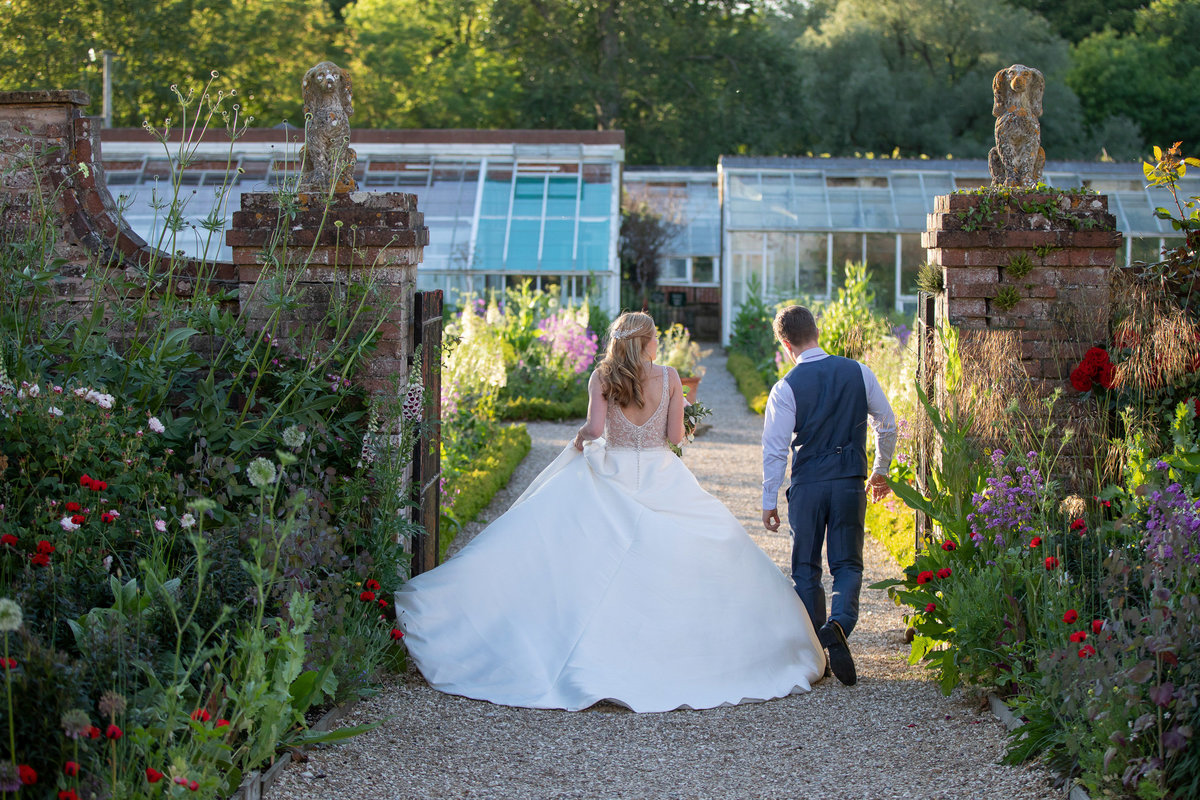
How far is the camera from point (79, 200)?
472 cm

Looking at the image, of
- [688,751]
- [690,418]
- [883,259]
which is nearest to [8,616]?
[688,751]

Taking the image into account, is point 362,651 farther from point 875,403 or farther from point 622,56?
point 622,56

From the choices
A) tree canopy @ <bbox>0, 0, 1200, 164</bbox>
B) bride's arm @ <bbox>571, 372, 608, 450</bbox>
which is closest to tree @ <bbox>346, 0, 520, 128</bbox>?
tree canopy @ <bbox>0, 0, 1200, 164</bbox>

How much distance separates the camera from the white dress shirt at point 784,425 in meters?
4.21

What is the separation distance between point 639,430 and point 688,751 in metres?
1.45

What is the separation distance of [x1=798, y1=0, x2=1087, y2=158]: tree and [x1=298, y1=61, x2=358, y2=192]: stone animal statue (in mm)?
28290

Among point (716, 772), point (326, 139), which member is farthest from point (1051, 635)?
point (326, 139)

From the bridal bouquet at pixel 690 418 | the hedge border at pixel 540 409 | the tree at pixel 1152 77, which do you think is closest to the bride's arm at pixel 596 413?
the bridal bouquet at pixel 690 418

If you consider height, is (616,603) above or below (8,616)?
below

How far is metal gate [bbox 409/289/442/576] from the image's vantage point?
4.66 m

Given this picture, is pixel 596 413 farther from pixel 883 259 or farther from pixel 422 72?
pixel 422 72

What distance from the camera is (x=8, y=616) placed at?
2.09 metres

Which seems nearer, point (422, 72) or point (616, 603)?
point (616, 603)

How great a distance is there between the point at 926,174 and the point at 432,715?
2022 centimetres
